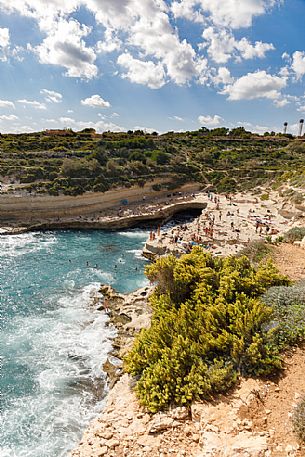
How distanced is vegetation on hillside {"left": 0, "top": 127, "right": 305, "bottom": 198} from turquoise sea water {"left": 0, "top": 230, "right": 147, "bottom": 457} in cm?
1502

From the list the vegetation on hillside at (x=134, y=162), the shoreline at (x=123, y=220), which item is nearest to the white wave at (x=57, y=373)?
the shoreline at (x=123, y=220)

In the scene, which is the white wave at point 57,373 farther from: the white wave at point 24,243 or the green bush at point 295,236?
the green bush at point 295,236

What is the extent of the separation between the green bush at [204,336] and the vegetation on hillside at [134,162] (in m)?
30.0

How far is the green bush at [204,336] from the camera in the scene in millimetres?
8891

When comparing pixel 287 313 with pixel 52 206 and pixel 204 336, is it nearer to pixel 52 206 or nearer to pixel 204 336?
pixel 204 336

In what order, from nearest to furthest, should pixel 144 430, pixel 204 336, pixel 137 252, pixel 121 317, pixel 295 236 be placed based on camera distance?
pixel 144 430 < pixel 204 336 < pixel 121 317 < pixel 295 236 < pixel 137 252

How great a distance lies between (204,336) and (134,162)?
4413 centimetres

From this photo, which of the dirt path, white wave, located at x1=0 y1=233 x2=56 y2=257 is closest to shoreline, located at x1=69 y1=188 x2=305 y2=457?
the dirt path

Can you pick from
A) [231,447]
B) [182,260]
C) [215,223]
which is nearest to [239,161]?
[215,223]

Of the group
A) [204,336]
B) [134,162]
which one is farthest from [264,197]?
[204,336]

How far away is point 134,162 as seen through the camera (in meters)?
51.6

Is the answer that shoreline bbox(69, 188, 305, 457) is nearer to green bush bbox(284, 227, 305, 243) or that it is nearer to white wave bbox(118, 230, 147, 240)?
green bush bbox(284, 227, 305, 243)

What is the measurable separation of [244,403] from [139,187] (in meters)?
40.6

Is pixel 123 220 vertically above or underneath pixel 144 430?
above
